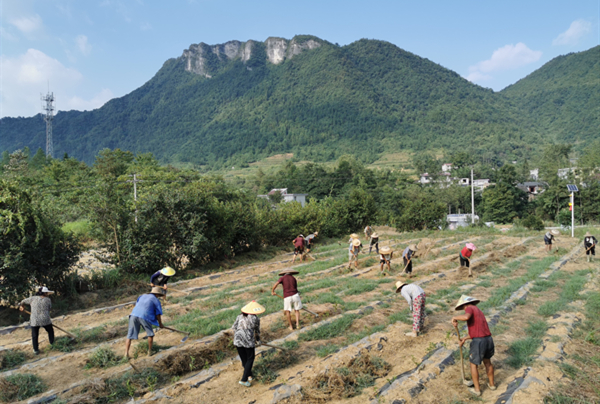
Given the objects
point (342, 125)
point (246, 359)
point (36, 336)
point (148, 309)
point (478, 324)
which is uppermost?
point (342, 125)

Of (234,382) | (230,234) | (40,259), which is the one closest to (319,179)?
(230,234)

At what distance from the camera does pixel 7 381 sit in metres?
7.00

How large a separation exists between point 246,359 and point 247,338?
45cm

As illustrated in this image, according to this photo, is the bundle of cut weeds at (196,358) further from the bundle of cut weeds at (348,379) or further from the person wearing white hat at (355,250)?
the person wearing white hat at (355,250)

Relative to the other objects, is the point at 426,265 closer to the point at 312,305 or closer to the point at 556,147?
the point at 312,305

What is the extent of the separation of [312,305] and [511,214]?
188 feet

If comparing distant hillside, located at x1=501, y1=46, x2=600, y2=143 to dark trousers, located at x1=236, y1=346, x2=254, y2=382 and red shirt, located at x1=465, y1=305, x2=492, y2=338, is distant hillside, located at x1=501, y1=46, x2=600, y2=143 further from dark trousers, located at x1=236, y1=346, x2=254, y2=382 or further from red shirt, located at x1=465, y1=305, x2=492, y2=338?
dark trousers, located at x1=236, y1=346, x2=254, y2=382

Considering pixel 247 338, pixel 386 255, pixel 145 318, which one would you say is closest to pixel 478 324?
pixel 247 338

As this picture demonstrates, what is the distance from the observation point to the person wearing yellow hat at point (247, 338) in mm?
7043

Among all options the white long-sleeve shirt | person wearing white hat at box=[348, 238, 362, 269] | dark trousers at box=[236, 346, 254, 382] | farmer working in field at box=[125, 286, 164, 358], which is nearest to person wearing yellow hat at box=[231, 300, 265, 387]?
dark trousers at box=[236, 346, 254, 382]

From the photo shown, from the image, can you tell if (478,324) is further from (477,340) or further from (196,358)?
(196,358)

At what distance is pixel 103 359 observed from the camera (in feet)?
26.1

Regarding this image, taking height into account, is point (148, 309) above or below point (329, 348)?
above

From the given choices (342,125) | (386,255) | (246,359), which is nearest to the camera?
(246,359)
